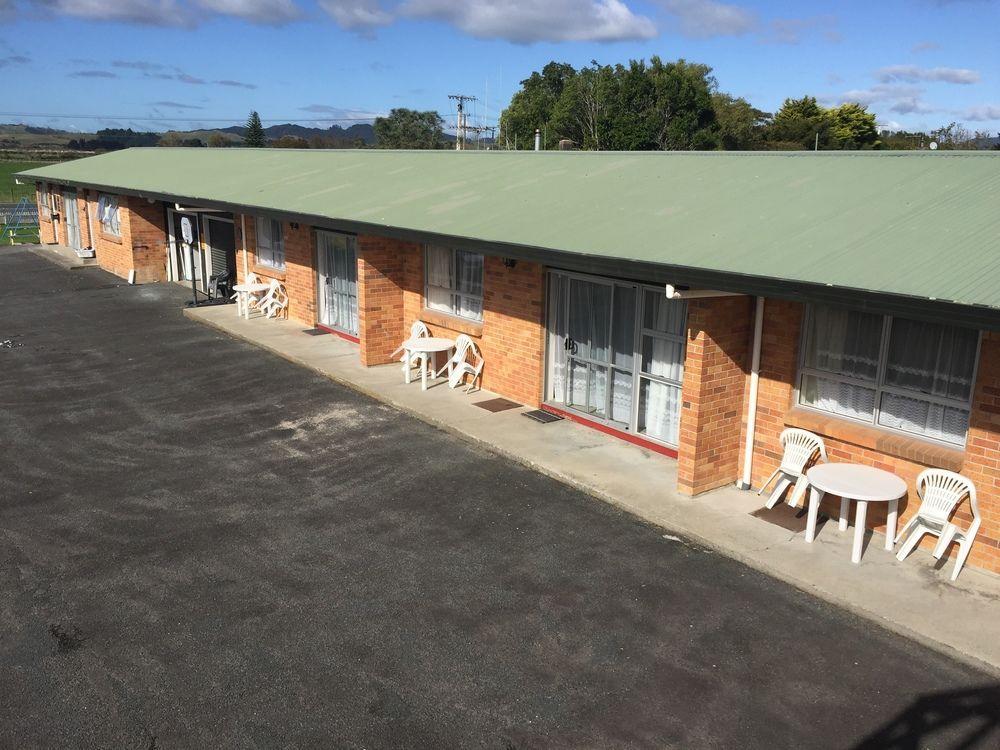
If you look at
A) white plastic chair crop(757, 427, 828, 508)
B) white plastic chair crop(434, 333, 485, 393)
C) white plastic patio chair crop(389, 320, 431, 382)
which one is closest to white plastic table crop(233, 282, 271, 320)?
white plastic patio chair crop(389, 320, 431, 382)

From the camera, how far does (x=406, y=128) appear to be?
422ft

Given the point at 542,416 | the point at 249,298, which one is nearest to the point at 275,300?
the point at 249,298

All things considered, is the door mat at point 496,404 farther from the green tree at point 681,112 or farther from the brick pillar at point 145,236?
the green tree at point 681,112

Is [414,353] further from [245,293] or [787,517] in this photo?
[245,293]

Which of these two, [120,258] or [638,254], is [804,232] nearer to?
[638,254]

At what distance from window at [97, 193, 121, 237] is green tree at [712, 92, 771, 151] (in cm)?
5643

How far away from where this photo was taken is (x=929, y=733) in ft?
16.0

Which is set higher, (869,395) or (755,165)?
(755,165)

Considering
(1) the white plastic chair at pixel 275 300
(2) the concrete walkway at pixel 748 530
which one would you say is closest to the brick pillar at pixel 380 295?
(2) the concrete walkway at pixel 748 530

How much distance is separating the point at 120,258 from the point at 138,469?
53.4ft

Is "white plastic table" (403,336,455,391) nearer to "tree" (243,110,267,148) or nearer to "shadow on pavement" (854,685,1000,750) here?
"shadow on pavement" (854,685,1000,750)

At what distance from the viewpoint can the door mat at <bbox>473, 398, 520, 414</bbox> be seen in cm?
1105

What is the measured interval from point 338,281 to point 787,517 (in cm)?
1012

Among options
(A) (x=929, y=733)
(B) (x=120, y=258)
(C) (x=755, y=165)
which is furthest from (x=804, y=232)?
(B) (x=120, y=258)
